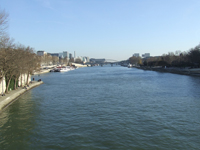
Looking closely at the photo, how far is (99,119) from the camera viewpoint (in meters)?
→ 13.9

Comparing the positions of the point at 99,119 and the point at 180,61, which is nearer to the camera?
the point at 99,119

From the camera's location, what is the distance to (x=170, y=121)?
43.2ft

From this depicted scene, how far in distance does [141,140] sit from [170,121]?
3886 millimetres

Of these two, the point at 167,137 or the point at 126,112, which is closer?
the point at 167,137

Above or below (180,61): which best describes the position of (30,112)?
below

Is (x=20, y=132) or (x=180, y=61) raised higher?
(x=180, y=61)

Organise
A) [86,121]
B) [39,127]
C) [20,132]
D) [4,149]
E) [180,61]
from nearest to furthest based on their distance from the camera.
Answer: [4,149], [20,132], [39,127], [86,121], [180,61]

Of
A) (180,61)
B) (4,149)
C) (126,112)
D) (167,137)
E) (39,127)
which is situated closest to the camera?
(4,149)

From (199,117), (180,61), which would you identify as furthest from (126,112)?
(180,61)

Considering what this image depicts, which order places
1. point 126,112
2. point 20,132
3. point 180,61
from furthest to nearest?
1. point 180,61
2. point 126,112
3. point 20,132

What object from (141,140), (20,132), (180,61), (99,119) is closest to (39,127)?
(20,132)

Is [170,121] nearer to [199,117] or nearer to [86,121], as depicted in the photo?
[199,117]

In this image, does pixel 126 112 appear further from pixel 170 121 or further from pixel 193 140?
pixel 193 140

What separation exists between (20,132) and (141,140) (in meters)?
6.98
